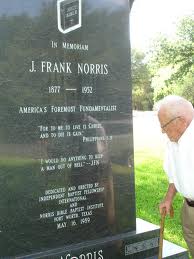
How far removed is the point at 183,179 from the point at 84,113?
105 centimetres

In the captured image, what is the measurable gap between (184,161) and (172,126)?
32 cm

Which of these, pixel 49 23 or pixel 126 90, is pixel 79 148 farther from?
pixel 49 23

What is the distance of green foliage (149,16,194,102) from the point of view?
30391 millimetres

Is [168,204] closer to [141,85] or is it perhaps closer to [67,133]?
[67,133]

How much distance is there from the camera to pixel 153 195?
27.4 feet

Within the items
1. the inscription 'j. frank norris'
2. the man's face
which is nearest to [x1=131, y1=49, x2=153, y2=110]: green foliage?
the inscription 'j. frank norris'

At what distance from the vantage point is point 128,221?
169 inches

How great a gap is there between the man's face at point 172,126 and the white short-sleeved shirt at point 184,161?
46mm

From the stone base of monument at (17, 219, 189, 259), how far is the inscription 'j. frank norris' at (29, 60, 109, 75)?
61.3 inches

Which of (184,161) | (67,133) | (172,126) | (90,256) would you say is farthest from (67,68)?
(90,256)

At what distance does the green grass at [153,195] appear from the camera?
6391 millimetres

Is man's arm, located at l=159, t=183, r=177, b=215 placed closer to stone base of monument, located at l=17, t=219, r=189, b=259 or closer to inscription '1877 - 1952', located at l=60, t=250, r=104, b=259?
stone base of monument, located at l=17, t=219, r=189, b=259

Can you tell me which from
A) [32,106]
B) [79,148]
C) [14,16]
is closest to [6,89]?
[32,106]

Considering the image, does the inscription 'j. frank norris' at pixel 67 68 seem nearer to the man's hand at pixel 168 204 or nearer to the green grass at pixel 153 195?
the man's hand at pixel 168 204
